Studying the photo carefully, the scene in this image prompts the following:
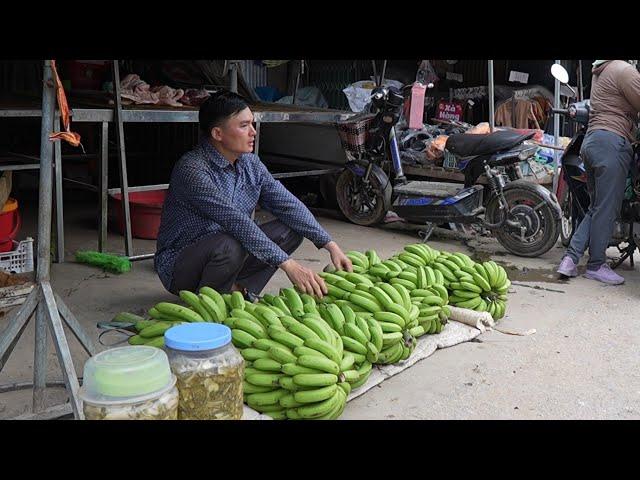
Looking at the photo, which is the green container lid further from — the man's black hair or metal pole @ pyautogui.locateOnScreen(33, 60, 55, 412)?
the man's black hair

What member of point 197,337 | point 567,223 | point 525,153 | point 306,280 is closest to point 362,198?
point 525,153

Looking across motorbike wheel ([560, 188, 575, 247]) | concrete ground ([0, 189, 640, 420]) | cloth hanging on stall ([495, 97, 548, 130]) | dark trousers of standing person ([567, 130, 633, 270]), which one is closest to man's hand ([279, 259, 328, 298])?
concrete ground ([0, 189, 640, 420])

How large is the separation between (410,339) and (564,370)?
951 millimetres

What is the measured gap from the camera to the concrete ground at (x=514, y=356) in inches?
132

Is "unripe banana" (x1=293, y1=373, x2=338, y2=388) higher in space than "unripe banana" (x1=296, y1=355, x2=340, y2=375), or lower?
lower

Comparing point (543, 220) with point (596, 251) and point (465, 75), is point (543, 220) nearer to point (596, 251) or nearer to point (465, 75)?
point (596, 251)

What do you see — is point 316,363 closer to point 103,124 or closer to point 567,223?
point 103,124

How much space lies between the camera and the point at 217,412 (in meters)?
2.58

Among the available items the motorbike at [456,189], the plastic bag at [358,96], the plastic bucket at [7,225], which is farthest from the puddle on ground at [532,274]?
the plastic bucket at [7,225]

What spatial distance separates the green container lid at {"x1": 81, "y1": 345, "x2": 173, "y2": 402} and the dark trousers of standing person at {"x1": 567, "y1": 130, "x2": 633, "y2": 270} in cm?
426

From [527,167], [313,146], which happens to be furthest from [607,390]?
[313,146]

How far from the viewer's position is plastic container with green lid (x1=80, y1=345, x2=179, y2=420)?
7.23ft

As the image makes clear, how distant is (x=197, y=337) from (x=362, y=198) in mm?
5345

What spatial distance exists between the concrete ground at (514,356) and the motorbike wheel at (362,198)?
1483 mm
